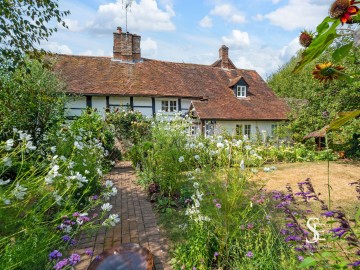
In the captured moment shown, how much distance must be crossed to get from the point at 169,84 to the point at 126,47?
12.8 ft

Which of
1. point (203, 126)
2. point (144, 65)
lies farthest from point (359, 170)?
point (144, 65)

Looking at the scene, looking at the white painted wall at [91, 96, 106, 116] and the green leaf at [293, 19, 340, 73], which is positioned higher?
the white painted wall at [91, 96, 106, 116]

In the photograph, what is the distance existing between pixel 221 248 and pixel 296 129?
1286 centimetres

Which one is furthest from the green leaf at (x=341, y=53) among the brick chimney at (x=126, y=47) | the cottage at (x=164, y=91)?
the brick chimney at (x=126, y=47)

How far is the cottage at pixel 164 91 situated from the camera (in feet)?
46.5

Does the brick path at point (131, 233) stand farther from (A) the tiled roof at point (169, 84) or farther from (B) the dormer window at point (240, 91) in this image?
(B) the dormer window at point (240, 91)

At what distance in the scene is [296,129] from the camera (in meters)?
14.0

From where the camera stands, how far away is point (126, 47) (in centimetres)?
1636

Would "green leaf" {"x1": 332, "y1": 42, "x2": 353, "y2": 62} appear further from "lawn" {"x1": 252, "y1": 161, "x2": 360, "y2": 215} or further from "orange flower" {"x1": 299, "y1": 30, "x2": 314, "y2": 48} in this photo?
"lawn" {"x1": 252, "y1": 161, "x2": 360, "y2": 215}

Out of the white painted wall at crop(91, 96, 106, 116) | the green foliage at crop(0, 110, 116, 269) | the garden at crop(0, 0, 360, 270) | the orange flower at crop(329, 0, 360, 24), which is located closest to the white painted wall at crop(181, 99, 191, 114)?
the garden at crop(0, 0, 360, 270)

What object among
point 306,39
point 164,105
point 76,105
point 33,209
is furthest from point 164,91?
point 306,39

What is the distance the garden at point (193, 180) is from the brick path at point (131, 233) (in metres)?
0.16

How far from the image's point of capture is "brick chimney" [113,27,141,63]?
16.2 m

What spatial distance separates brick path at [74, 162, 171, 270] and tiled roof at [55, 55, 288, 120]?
966 centimetres
